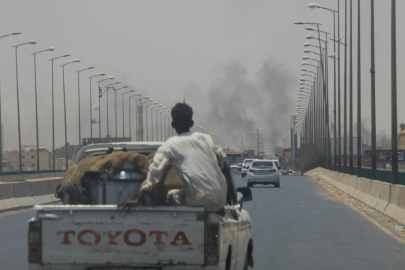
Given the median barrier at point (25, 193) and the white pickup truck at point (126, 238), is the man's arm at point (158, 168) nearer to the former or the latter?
the white pickup truck at point (126, 238)

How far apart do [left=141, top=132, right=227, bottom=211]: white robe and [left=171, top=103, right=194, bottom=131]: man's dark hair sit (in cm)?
43

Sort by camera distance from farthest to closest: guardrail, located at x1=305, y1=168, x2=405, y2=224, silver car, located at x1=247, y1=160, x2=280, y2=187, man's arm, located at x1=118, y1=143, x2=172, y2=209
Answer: silver car, located at x1=247, y1=160, x2=280, y2=187 → guardrail, located at x1=305, y1=168, x2=405, y2=224 → man's arm, located at x1=118, y1=143, x2=172, y2=209

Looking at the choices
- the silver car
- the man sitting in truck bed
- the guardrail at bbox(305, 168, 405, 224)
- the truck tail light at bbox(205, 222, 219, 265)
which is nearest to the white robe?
the man sitting in truck bed

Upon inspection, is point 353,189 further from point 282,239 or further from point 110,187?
point 110,187

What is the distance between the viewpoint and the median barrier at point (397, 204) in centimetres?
2412

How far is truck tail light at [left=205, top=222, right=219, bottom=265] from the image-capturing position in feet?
28.9

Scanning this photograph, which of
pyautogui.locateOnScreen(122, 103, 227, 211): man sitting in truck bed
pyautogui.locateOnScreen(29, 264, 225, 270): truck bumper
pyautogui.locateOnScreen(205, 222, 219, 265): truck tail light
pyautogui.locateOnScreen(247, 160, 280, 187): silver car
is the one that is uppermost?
pyautogui.locateOnScreen(122, 103, 227, 211): man sitting in truck bed

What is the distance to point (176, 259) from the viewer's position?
29.0 ft

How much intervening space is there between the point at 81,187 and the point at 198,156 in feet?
4.69

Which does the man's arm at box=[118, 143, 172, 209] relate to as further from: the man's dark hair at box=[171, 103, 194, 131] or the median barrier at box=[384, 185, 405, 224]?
the median barrier at box=[384, 185, 405, 224]

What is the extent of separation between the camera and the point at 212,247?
347 inches

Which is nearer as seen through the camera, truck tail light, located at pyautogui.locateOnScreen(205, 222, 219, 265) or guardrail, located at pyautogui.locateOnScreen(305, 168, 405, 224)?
truck tail light, located at pyautogui.locateOnScreen(205, 222, 219, 265)

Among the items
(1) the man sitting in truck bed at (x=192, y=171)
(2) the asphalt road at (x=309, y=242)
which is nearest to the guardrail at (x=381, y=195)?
(2) the asphalt road at (x=309, y=242)

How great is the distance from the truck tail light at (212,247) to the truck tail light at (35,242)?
4.78 ft
